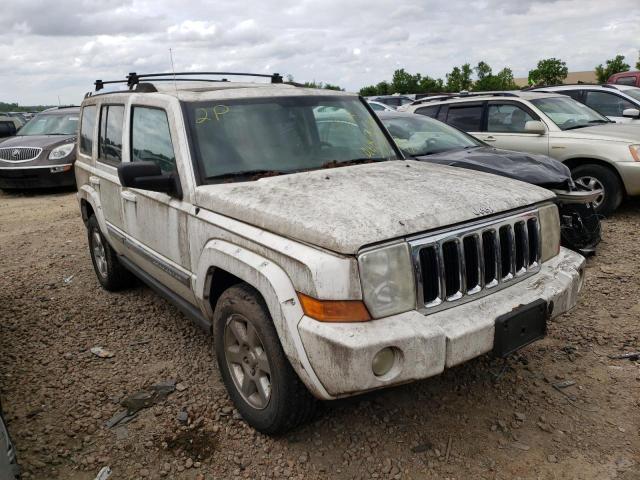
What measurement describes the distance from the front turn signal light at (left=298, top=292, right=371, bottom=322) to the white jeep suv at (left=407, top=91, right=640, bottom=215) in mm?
5041

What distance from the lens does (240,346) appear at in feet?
9.23

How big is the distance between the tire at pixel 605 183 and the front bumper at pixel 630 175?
0.09 metres

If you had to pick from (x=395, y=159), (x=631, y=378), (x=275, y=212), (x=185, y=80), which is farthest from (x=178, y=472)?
(x=185, y=80)

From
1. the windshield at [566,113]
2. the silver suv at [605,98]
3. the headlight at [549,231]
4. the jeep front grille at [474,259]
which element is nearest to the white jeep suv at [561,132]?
the windshield at [566,113]

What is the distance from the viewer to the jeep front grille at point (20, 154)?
10.6 metres

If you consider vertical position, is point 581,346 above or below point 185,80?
below

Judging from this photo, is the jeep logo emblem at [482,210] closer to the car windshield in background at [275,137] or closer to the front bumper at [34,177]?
the car windshield in background at [275,137]

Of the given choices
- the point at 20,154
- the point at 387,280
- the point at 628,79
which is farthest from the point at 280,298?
the point at 628,79

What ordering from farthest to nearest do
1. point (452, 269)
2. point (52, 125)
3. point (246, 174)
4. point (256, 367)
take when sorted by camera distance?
point (52, 125), point (246, 174), point (256, 367), point (452, 269)

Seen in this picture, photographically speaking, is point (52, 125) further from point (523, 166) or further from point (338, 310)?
point (338, 310)

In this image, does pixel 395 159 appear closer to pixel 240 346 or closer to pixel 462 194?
pixel 462 194

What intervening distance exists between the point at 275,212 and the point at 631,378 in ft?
7.96

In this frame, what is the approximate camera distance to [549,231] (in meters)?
2.97

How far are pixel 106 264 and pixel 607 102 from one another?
9.17 metres
